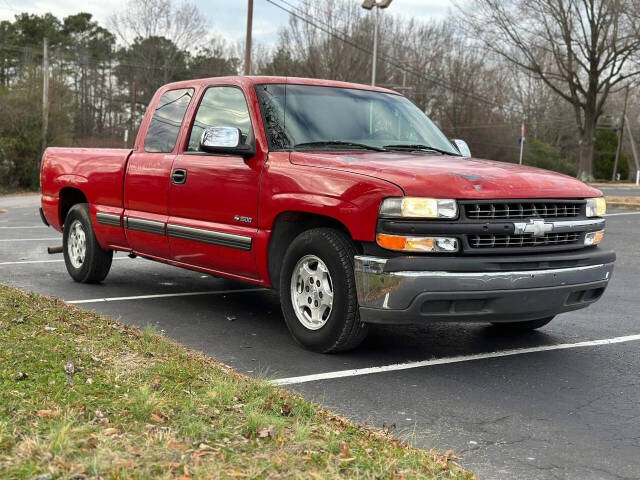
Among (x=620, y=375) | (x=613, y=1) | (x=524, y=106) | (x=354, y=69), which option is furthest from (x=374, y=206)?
(x=524, y=106)

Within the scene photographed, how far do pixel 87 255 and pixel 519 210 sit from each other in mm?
4853

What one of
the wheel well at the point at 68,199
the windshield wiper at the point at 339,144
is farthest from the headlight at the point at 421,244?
the wheel well at the point at 68,199

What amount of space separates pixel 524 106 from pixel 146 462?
68.0m

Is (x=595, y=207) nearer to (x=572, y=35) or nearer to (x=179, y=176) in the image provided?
(x=179, y=176)

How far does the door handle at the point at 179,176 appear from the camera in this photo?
6.85 m

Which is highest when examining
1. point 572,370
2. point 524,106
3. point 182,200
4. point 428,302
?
point 524,106

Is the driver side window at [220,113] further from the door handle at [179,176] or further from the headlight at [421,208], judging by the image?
the headlight at [421,208]

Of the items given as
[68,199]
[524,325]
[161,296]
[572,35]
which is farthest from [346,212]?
[572,35]

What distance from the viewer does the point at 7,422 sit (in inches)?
138

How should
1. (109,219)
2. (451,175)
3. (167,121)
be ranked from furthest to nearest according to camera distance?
(109,219), (167,121), (451,175)

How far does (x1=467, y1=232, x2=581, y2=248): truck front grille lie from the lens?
5.16 meters

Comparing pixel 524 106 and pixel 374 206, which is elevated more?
pixel 524 106

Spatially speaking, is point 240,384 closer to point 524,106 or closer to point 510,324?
point 510,324

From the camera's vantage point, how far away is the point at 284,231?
5988 millimetres
